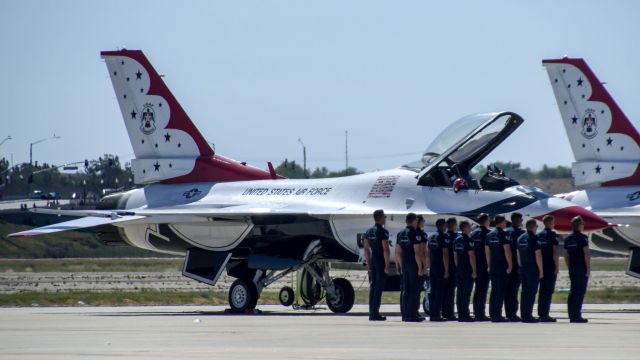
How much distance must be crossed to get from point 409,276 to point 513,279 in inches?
67.4

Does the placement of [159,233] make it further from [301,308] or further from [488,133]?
[488,133]

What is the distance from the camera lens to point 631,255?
1123 inches

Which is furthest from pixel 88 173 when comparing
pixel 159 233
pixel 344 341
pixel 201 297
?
pixel 344 341

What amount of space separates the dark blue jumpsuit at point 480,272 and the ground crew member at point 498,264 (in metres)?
0.20

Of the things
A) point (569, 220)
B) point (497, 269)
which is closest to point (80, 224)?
point (497, 269)

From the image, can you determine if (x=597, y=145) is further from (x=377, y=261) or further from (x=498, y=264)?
Answer: (x=377, y=261)

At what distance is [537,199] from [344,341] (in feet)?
27.5

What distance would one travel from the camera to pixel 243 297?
2580 centimetres

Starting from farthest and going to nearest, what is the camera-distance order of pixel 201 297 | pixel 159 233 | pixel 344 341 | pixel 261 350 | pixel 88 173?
pixel 88 173
pixel 201 297
pixel 159 233
pixel 344 341
pixel 261 350

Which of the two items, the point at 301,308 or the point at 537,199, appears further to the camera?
the point at 301,308

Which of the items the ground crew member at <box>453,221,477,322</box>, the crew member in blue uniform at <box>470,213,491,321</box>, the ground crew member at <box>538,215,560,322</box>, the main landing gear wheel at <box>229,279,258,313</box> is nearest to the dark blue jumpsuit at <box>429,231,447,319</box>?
the ground crew member at <box>453,221,477,322</box>

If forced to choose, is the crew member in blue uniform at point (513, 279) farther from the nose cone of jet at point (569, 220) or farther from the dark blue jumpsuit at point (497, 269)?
the nose cone of jet at point (569, 220)

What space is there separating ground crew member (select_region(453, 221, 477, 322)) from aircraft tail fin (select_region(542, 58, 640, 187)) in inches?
428

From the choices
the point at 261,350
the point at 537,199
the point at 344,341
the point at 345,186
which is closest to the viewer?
the point at 261,350
